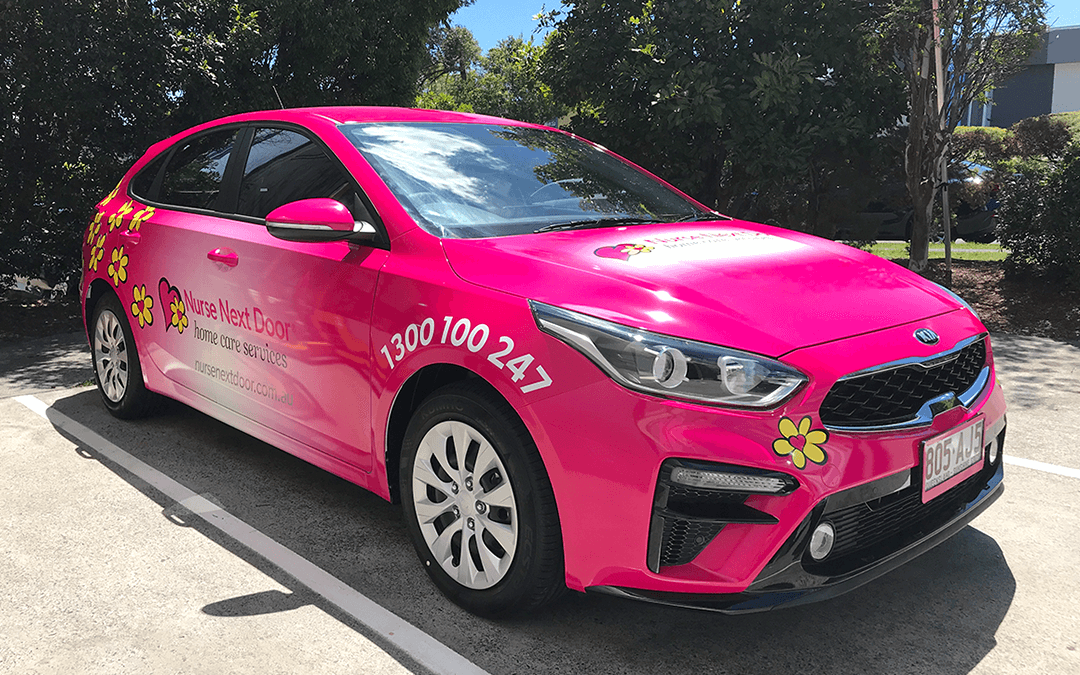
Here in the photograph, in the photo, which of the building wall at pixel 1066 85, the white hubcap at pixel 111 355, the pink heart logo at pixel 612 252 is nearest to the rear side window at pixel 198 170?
the white hubcap at pixel 111 355

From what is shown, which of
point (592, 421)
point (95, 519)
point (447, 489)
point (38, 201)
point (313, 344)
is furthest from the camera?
point (38, 201)

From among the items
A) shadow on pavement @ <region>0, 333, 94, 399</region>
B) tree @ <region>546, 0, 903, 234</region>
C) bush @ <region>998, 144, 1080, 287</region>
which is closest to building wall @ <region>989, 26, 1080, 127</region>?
tree @ <region>546, 0, 903, 234</region>

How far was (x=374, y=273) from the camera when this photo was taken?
3.29 metres

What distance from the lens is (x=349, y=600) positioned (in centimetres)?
316

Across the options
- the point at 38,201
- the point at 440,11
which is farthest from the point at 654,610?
the point at 440,11

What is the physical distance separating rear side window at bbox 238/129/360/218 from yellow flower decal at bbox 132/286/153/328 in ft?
2.98

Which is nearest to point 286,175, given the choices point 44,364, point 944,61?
point 44,364

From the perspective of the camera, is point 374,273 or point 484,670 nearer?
point 484,670

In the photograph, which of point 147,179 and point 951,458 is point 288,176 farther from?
point 951,458

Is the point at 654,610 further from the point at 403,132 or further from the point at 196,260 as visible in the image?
the point at 196,260

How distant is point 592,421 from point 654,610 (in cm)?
92

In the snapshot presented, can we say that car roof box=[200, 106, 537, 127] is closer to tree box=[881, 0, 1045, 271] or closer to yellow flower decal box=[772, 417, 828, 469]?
yellow flower decal box=[772, 417, 828, 469]

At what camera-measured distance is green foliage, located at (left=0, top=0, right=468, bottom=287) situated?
808 cm

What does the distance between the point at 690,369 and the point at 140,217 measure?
3.48 metres
